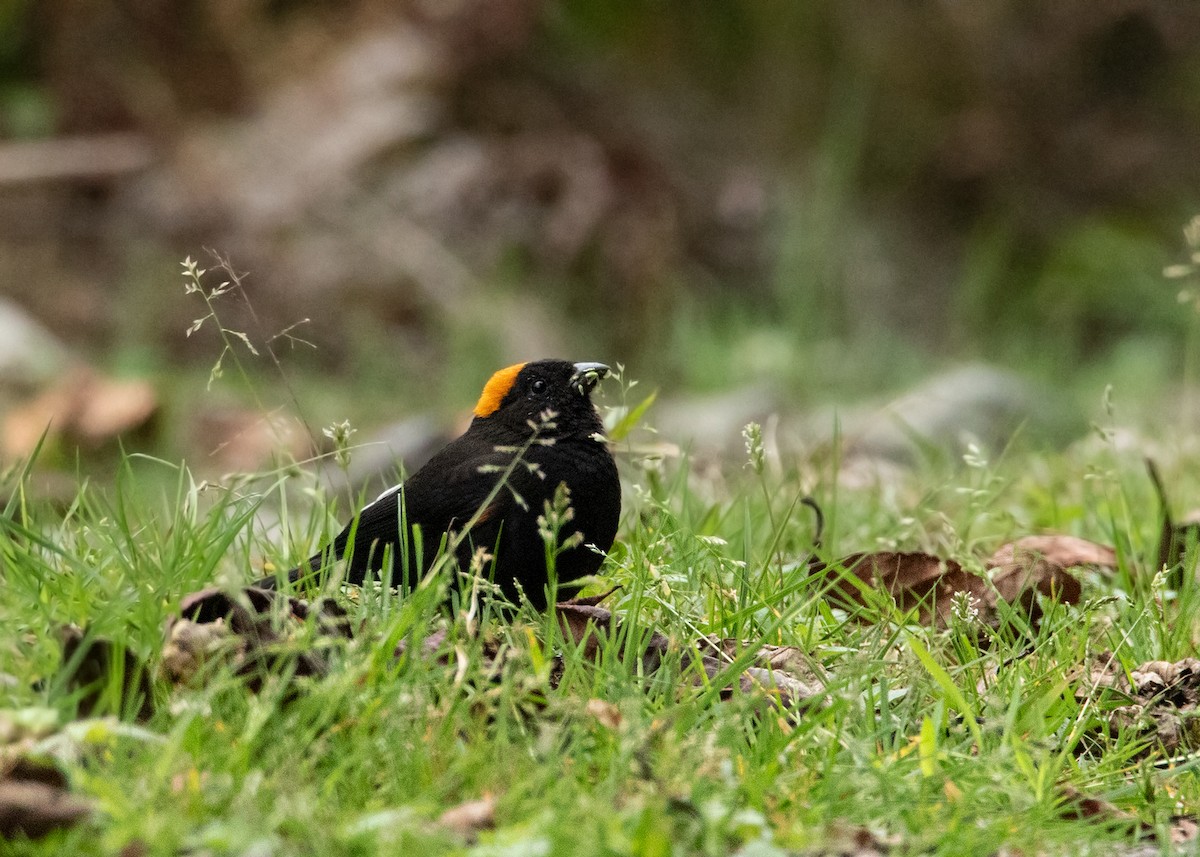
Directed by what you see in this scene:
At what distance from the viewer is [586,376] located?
3.62m

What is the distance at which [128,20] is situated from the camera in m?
10.5

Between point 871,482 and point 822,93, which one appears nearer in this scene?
point 871,482

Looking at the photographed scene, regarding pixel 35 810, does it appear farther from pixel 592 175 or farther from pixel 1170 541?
pixel 592 175

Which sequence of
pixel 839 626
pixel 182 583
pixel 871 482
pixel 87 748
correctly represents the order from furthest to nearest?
pixel 871 482 → pixel 839 626 → pixel 182 583 → pixel 87 748

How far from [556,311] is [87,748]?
26.3 ft

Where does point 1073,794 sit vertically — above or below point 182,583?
below

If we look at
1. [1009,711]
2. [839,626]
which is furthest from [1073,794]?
[839,626]

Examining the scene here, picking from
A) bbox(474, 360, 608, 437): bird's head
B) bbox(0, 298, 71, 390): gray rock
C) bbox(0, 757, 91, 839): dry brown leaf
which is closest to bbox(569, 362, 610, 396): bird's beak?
bbox(474, 360, 608, 437): bird's head

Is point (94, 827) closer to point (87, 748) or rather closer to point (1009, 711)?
point (87, 748)

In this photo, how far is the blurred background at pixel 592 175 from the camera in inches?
396

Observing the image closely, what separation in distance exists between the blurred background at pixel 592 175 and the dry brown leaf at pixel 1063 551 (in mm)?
5612

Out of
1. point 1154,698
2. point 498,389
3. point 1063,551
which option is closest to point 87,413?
point 498,389

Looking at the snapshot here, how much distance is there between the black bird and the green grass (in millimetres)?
144

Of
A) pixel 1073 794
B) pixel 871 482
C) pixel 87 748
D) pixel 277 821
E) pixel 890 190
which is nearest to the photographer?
pixel 277 821
